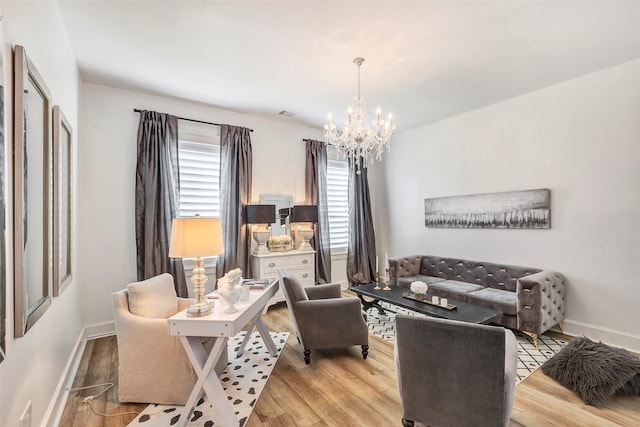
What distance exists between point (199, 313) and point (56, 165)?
1413 millimetres

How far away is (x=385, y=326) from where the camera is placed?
3.69 meters

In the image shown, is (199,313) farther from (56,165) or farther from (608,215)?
(608,215)

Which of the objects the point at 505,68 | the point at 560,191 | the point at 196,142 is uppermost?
the point at 505,68

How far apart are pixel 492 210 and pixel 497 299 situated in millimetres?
1320

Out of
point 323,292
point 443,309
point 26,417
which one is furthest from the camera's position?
point 323,292

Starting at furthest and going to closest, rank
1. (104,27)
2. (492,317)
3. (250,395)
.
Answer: (492,317)
(104,27)
(250,395)

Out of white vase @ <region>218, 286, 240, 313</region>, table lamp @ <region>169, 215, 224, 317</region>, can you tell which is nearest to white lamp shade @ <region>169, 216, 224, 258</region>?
table lamp @ <region>169, 215, 224, 317</region>

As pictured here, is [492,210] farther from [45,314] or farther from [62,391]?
[62,391]

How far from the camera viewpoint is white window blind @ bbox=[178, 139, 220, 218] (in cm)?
402

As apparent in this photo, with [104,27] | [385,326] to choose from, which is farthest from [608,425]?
[104,27]

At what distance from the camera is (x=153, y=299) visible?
2.33m

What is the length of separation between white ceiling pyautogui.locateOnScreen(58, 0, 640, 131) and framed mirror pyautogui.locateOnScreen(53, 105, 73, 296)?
3.00 feet

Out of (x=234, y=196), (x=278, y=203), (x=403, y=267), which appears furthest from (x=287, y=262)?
(x=403, y=267)

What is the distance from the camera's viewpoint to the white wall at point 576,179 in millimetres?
3062
